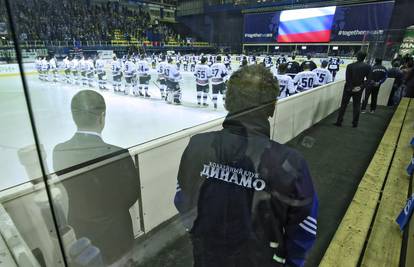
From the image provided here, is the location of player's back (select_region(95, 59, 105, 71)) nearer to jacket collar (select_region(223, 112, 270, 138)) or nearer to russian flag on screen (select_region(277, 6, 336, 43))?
russian flag on screen (select_region(277, 6, 336, 43))

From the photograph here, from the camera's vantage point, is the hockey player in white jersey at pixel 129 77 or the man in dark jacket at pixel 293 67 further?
the hockey player in white jersey at pixel 129 77

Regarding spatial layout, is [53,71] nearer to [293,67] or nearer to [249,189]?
[249,189]

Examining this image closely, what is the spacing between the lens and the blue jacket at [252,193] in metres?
0.65

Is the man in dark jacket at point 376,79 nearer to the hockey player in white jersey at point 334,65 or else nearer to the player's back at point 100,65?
the hockey player in white jersey at point 334,65

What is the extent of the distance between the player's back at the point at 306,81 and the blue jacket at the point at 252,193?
4.06 metres

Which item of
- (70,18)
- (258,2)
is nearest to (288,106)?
(258,2)

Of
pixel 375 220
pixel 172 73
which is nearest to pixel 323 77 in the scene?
pixel 172 73

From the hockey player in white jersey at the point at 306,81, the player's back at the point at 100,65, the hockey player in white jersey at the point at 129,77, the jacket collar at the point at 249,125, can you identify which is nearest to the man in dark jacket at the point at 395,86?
the hockey player in white jersey at the point at 306,81

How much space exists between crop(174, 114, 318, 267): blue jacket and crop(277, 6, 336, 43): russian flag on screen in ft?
13.5

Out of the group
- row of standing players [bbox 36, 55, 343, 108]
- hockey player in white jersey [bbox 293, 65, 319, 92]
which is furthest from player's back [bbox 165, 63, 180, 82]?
hockey player in white jersey [bbox 293, 65, 319, 92]

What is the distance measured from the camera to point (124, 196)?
1376 millimetres

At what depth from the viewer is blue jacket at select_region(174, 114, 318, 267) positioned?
2.13 feet

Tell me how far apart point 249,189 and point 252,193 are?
16mm

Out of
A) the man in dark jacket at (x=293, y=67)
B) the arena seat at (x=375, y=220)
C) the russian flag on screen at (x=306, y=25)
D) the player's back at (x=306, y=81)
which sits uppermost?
the russian flag on screen at (x=306, y=25)
